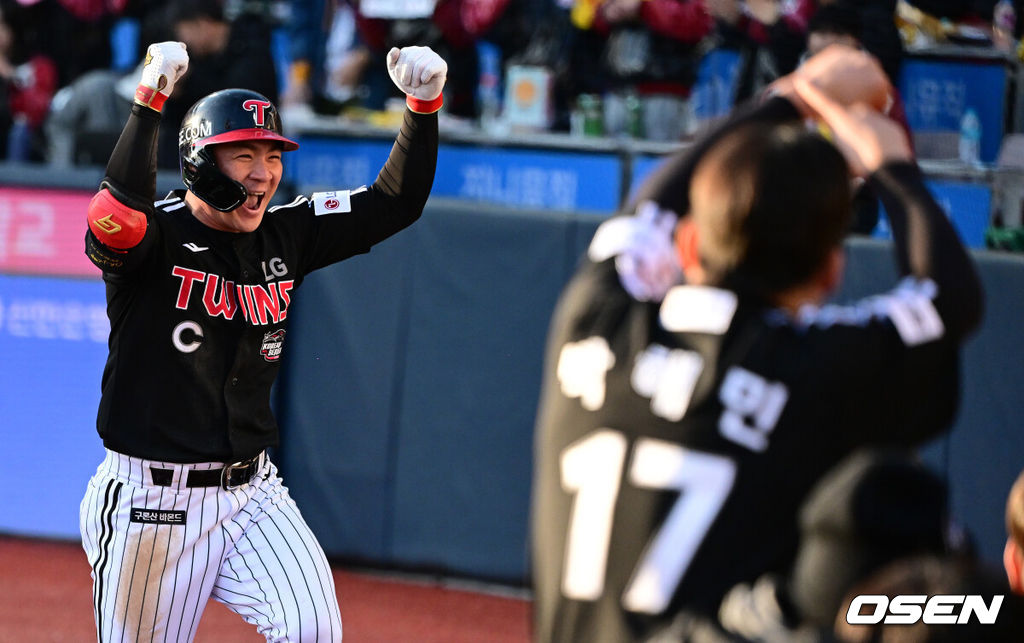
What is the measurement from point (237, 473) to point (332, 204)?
939 mm

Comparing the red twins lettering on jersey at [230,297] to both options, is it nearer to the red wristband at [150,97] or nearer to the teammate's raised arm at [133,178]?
the teammate's raised arm at [133,178]

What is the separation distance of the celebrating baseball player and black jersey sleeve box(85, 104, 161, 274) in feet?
0.24

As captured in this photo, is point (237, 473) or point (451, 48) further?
point (451, 48)

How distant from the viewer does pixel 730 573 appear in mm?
1996

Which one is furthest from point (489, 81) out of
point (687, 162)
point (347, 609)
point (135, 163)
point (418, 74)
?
point (687, 162)

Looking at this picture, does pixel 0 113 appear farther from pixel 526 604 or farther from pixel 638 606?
pixel 638 606

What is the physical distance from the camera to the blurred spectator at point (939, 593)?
5.74ft

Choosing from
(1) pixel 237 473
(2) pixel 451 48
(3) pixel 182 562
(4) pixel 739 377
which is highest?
(2) pixel 451 48

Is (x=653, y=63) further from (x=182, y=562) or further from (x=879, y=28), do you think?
(x=182, y=562)

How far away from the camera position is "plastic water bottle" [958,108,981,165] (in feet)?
25.1

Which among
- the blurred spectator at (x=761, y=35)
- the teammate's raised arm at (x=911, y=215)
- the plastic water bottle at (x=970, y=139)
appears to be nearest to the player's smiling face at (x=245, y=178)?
the teammate's raised arm at (x=911, y=215)

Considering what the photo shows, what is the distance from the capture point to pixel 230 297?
420 centimetres

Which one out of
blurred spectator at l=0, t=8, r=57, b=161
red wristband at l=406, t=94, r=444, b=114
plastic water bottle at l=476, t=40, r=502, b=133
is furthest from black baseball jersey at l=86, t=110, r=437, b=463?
blurred spectator at l=0, t=8, r=57, b=161

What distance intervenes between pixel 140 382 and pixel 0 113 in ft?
21.4
